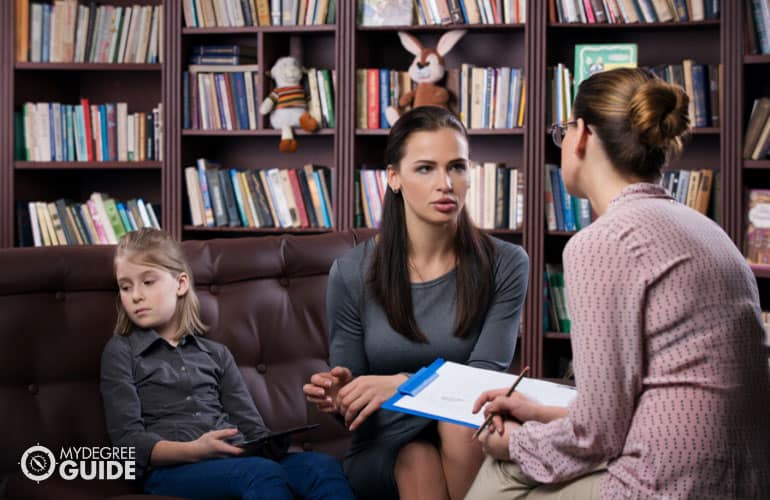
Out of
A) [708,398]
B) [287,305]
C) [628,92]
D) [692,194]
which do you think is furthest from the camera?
[692,194]

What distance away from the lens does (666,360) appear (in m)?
1.28

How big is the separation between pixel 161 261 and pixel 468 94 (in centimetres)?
197

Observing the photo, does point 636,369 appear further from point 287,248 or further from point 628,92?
point 287,248

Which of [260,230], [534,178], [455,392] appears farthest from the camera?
[260,230]

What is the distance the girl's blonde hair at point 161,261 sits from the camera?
2.09m

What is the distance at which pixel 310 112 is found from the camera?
12.8 ft

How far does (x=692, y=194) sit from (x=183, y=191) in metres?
2.13

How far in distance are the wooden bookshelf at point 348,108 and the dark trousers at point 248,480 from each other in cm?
188

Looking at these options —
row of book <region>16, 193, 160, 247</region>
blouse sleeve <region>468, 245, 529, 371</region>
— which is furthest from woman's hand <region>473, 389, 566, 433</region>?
row of book <region>16, 193, 160, 247</region>

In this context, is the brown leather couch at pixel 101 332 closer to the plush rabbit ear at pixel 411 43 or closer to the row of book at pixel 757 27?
the plush rabbit ear at pixel 411 43

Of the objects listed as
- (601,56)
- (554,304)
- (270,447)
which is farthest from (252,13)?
(270,447)

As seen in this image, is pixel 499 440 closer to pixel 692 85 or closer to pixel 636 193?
pixel 636 193

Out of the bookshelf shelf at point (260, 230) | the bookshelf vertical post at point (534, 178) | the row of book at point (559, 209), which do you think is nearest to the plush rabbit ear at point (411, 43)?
the bookshelf vertical post at point (534, 178)

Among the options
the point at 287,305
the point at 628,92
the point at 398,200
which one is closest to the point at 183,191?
the point at 287,305
